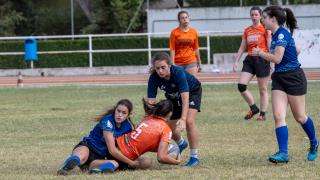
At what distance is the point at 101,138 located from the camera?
9.98m

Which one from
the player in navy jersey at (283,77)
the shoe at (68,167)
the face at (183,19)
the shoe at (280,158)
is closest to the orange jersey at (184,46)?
the face at (183,19)

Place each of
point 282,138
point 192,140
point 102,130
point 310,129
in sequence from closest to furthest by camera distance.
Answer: point 102,130, point 282,138, point 192,140, point 310,129

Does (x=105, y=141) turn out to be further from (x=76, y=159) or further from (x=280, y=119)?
(x=280, y=119)

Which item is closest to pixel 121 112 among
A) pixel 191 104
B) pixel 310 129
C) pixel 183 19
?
pixel 191 104

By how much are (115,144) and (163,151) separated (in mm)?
567

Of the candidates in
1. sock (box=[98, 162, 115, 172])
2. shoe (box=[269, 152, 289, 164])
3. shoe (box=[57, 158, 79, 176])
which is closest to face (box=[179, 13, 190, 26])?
shoe (box=[269, 152, 289, 164])

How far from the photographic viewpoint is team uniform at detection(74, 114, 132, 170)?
32.4 ft

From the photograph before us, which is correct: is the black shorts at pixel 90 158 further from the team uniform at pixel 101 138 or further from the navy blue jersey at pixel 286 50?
the navy blue jersey at pixel 286 50

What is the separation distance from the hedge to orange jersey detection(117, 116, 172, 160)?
25075 mm

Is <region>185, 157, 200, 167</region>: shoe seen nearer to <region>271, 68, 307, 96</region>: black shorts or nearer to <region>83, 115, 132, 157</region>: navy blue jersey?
<region>83, 115, 132, 157</region>: navy blue jersey

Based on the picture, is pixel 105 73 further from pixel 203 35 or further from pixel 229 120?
pixel 229 120

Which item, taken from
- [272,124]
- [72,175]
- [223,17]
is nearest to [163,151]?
[72,175]

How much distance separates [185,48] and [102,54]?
18.9 m

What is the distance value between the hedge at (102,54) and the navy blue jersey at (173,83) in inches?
970
